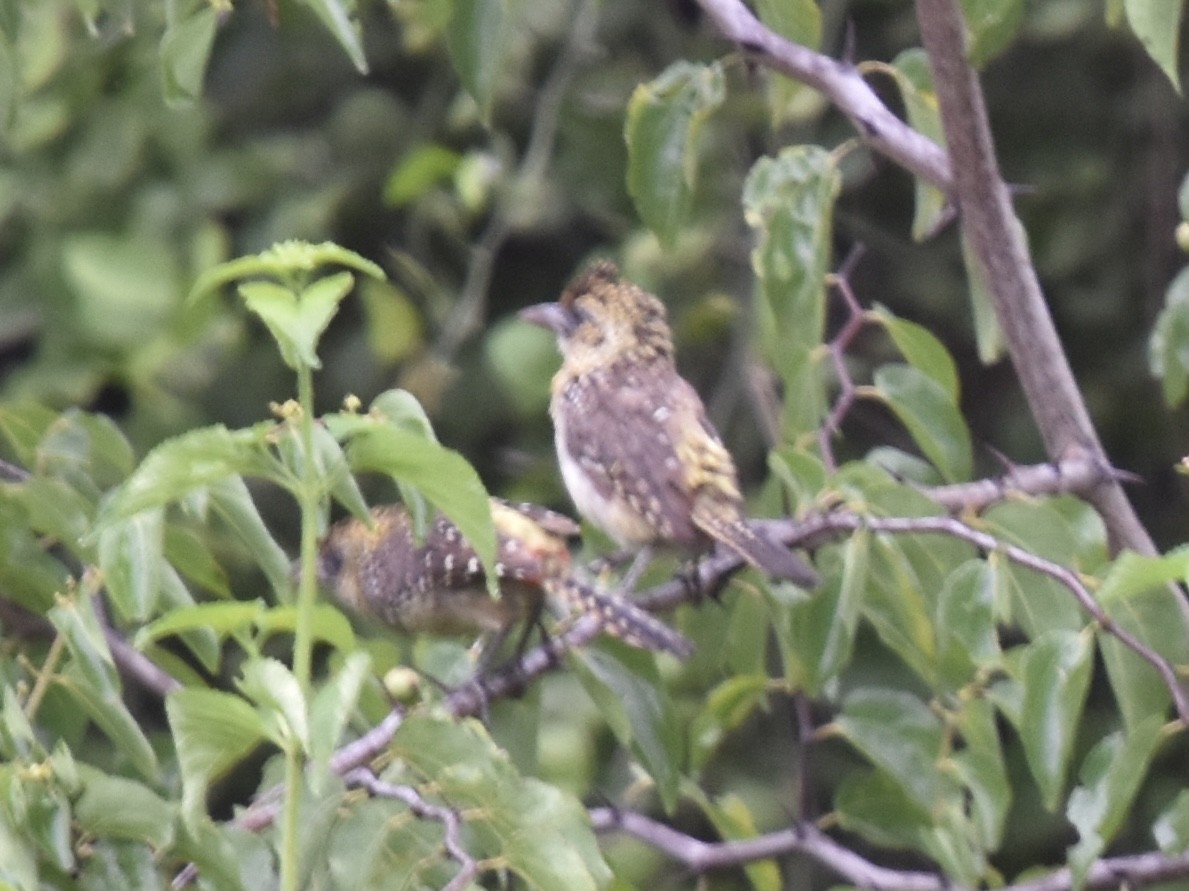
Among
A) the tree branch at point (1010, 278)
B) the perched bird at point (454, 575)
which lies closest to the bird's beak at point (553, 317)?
the perched bird at point (454, 575)

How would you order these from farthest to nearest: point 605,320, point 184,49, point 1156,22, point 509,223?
point 509,223 < point 605,320 < point 184,49 < point 1156,22

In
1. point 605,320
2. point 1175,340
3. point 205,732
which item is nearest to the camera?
point 205,732

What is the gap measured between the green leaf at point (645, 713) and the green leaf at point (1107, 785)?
23.1 inches

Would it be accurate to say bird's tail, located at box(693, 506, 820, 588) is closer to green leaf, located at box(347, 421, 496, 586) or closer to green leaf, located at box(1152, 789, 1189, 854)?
green leaf, located at box(1152, 789, 1189, 854)

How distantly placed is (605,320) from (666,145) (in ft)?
5.38

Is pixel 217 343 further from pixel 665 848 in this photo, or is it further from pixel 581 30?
pixel 665 848

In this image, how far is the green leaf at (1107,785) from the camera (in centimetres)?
289

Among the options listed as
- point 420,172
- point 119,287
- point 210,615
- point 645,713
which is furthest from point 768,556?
point 119,287

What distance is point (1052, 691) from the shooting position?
9.44 feet

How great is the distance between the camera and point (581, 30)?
632 centimetres

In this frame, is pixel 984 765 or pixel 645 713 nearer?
pixel 645 713

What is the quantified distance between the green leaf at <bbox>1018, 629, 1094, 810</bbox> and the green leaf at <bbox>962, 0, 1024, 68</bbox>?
741 mm

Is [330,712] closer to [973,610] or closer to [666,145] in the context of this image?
[973,610]

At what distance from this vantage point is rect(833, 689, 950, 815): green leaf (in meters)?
3.70
